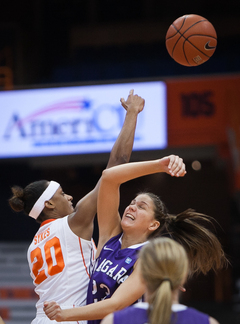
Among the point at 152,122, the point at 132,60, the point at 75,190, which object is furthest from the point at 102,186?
the point at 132,60

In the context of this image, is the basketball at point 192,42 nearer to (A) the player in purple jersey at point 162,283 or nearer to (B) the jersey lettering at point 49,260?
(B) the jersey lettering at point 49,260

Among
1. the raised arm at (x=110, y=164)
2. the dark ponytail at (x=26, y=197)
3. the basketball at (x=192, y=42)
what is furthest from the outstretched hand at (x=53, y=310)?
the basketball at (x=192, y=42)

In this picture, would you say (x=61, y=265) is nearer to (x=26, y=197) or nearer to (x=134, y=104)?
(x=26, y=197)

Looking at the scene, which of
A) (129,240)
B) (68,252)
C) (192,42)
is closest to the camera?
(129,240)

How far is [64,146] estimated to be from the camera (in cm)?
852

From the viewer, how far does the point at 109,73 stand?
11180 mm

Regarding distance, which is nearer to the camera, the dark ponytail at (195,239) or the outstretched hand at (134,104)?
the dark ponytail at (195,239)

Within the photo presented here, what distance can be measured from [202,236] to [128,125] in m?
0.94

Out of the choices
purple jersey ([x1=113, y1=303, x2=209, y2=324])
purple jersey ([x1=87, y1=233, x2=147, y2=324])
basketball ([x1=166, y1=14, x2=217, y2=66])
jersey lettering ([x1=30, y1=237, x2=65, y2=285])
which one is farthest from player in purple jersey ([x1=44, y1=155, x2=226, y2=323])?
basketball ([x1=166, y1=14, x2=217, y2=66])

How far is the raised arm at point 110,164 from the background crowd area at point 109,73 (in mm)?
5024

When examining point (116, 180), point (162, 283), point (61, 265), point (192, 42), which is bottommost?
point (61, 265)

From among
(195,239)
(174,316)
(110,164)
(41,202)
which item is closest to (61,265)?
(41,202)

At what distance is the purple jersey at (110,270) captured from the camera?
280 cm

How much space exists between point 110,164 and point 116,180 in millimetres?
320
